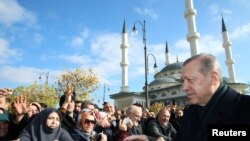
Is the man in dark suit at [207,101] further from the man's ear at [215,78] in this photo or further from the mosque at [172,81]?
the mosque at [172,81]

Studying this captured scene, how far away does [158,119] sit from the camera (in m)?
6.55

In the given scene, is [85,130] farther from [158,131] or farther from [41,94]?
[41,94]

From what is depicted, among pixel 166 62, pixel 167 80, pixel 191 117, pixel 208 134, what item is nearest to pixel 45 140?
pixel 191 117

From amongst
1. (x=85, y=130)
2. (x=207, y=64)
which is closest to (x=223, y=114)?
(x=207, y=64)

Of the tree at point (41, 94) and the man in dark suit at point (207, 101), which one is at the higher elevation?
the tree at point (41, 94)

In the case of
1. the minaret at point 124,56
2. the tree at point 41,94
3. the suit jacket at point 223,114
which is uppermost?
the minaret at point 124,56

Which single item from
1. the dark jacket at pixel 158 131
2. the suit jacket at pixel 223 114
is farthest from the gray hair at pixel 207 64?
the dark jacket at pixel 158 131

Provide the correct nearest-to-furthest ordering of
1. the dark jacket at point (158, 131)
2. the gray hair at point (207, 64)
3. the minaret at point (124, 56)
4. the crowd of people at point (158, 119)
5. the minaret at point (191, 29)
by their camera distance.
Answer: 1. the crowd of people at point (158, 119)
2. the gray hair at point (207, 64)
3. the dark jacket at point (158, 131)
4. the minaret at point (191, 29)
5. the minaret at point (124, 56)

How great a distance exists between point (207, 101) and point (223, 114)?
363 millimetres

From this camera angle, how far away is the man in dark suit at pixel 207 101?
2131 mm

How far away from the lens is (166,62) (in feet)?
274

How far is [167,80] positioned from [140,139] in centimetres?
6441

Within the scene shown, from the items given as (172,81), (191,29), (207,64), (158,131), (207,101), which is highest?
(191,29)

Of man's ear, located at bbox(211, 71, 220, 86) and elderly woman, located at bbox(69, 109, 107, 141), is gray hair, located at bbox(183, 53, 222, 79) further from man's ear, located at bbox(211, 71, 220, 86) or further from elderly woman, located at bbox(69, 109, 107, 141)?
elderly woman, located at bbox(69, 109, 107, 141)
